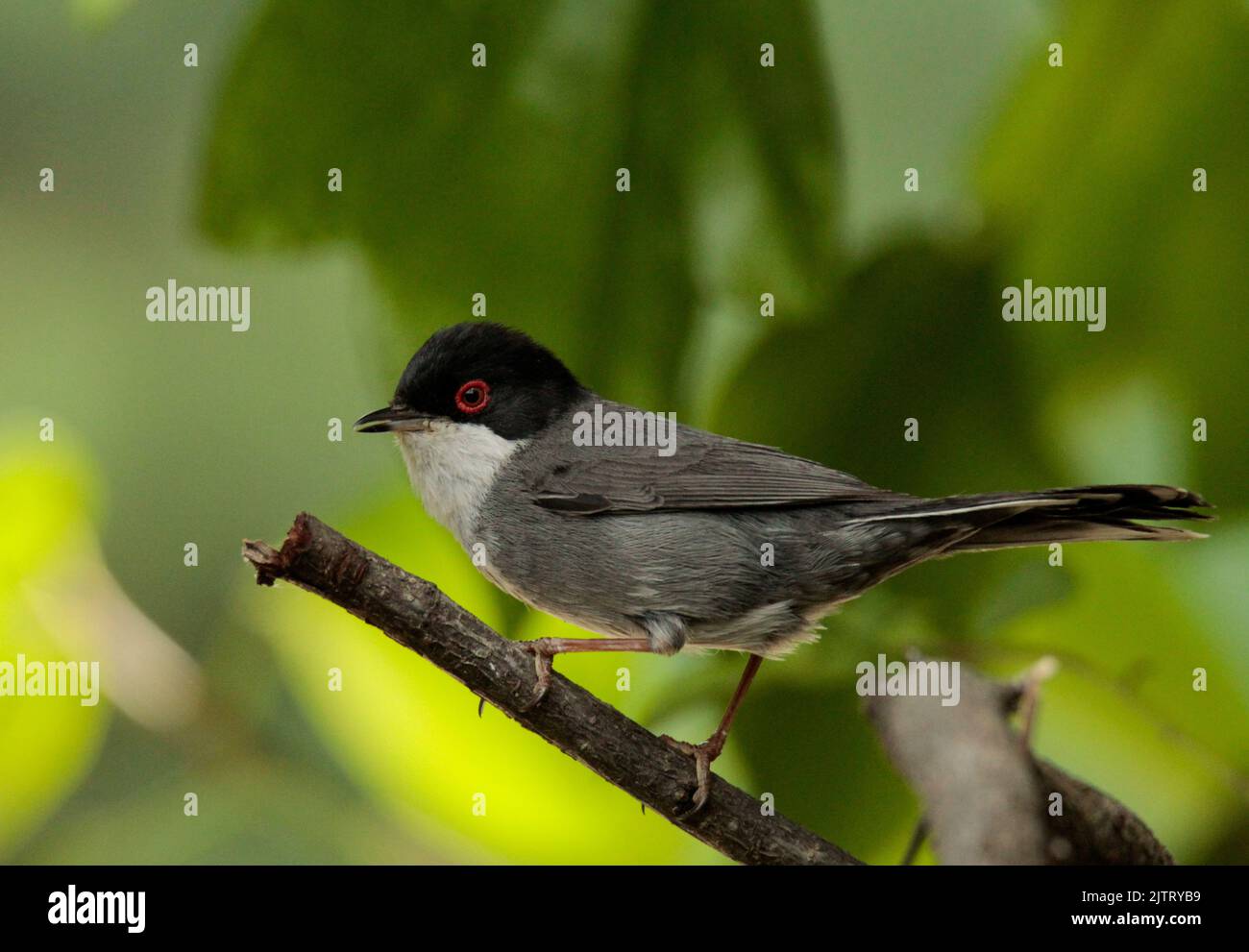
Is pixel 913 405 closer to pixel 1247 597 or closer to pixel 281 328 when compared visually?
pixel 1247 597

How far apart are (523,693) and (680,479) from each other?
0.60 meters

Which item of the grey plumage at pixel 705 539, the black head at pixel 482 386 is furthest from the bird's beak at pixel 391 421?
the grey plumage at pixel 705 539

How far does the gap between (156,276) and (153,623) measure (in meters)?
0.53

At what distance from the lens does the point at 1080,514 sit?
61.5 inches

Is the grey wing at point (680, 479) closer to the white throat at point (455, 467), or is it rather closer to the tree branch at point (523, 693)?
the white throat at point (455, 467)

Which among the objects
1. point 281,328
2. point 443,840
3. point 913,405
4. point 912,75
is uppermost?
point 912,75

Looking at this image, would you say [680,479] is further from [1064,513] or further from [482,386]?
[1064,513]

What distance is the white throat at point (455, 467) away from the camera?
71.4 inches

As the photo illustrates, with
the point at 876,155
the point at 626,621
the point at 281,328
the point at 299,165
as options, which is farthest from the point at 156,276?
the point at 876,155

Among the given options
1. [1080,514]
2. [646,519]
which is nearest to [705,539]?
[646,519]

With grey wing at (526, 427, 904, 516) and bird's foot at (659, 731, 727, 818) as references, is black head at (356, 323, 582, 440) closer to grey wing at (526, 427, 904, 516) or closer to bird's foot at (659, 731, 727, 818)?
grey wing at (526, 427, 904, 516)

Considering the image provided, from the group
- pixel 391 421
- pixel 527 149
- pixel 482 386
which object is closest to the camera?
pixel 527 149

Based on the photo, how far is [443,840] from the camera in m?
1.69

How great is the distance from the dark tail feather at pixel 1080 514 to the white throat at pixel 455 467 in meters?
0.63
